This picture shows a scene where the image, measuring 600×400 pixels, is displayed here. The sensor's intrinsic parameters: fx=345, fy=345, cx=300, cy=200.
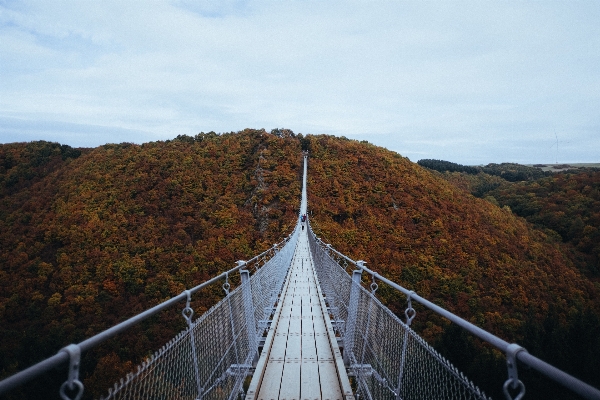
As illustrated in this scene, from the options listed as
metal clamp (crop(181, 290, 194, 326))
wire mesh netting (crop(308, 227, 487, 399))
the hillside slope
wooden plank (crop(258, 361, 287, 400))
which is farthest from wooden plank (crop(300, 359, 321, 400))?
the hillside slope

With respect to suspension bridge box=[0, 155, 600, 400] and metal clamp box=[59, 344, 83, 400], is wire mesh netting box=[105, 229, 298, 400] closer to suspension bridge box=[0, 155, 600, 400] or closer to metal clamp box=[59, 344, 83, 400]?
suspension bridge box=[0, 155, 600, 400]

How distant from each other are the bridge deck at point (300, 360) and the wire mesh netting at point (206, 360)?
0.22 meters

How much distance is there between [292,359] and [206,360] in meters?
1.68

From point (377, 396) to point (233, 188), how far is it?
30.2 metres

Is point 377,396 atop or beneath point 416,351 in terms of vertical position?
beneath

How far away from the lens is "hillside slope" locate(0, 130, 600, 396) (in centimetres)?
1786

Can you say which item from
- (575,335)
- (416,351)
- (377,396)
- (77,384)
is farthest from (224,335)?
(575,335)

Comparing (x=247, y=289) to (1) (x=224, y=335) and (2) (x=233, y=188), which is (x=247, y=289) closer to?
(1) (x=224, y=335)

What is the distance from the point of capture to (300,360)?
3.64 metres

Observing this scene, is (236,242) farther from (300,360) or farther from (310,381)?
(310,381)

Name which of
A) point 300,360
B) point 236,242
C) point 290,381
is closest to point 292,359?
point 300,360

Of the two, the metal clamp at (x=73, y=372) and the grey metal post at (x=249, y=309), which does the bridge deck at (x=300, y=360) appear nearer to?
the grey metal post at (x=249, y=309)

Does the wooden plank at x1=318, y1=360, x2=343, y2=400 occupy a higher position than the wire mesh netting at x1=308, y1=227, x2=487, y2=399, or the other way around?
the wire mesh netting at x1=308, y1=227, x2=487, y2=399

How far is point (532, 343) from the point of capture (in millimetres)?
13594
